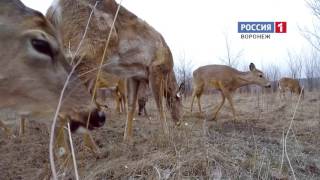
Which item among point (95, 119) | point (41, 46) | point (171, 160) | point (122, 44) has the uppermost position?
point (122, 44)

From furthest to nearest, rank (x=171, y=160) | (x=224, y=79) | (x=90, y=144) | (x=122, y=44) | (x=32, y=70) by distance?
(x=224, y=79) → (x=122, y=44) → (x=90, y=144) → (x=171, y=160) → (x=32, y=70)

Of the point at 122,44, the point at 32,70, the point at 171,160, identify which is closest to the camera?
the point at 32,70

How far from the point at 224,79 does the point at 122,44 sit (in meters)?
8.95

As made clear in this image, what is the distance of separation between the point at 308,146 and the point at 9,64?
A: 493cm

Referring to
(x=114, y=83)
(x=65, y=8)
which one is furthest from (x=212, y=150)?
(x=114, y=83)

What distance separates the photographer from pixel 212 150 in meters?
4.70

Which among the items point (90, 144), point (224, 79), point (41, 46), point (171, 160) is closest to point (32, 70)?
point (41, 46)

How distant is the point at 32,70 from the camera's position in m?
3.29

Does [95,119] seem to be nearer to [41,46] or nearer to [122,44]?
[41,46]

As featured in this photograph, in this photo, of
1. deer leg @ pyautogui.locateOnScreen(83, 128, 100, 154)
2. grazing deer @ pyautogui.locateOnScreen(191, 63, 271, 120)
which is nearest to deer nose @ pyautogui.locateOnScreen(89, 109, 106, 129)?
deer leg @ pyautogui.locateOnScreen(83, 128, 100, 154)

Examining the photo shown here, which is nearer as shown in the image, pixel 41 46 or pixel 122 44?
pixel 41 46

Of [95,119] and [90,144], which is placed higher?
[95,119]

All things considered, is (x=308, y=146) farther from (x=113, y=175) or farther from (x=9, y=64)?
(x=9, y=64)

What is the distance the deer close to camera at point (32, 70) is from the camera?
10.6 feet
